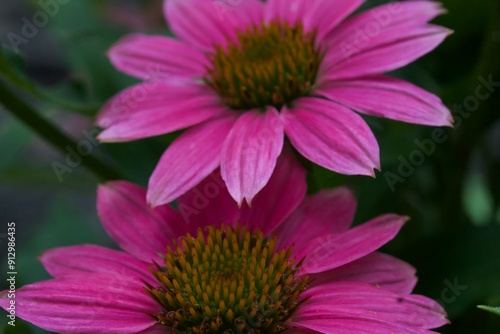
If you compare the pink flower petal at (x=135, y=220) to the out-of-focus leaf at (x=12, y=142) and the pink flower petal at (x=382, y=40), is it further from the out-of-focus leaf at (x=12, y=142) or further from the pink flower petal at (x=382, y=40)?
the out-of-focus leaf at (x=12, y=142)

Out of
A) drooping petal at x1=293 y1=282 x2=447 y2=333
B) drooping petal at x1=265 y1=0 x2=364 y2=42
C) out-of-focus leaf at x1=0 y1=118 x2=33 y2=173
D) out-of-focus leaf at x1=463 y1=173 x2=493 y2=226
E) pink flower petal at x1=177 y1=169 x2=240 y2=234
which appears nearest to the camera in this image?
drooping petal at x1=293 y1=282 x2=447 y2=333

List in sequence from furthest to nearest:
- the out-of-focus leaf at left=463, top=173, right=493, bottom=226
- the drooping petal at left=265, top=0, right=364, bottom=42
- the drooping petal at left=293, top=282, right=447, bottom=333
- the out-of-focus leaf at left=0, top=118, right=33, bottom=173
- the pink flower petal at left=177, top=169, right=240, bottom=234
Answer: the out-of-focus leaf at left=463, top=173, right=493, bottom=226
the out-of-focus leaf at left=0, top=118, right=33, bottom=173
the drooping petal at left=265, top=0, right=364, bottom=42
the pink flower petal at left=177, top=169, right=240, bottom=234
the drooping petal at left=293, top=282, right=447, bottom=333

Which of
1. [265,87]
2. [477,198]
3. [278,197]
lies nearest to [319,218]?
[278,197]

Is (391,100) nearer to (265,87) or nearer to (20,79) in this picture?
(265,87)

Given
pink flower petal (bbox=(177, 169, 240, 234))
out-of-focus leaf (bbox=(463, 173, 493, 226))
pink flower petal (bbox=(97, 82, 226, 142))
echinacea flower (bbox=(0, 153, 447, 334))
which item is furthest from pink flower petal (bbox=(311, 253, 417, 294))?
out-of-focus leaf (bbox=(463, 173, 493, 226))

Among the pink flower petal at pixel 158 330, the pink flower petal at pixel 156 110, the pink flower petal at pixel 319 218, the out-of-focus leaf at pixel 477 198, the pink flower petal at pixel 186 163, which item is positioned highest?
the pink flower petal at pixel 156 110

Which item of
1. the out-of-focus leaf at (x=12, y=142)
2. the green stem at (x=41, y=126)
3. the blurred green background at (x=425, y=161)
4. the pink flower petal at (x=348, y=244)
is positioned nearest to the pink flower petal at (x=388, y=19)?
the blurred green background at (x=425, y=161)

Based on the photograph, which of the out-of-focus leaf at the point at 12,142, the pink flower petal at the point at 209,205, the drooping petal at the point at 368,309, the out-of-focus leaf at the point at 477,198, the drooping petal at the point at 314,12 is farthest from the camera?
the out-of-focus leaf at the point at 477,198

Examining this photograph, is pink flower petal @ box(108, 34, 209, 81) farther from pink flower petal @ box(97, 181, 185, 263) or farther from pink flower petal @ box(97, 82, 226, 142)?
pink flower petal @ box(97, 181, 185, 263)
